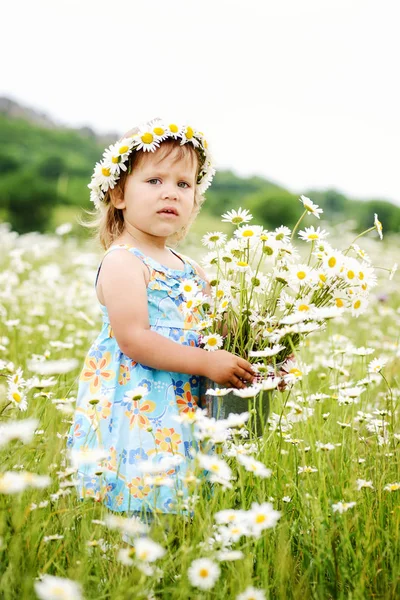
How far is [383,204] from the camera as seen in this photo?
2666 centimetres

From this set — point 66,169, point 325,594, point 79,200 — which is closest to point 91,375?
point 325,594

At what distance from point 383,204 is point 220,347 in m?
25.9

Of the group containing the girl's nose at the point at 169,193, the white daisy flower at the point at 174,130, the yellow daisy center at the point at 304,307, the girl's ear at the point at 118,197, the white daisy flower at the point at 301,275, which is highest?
the white daisy flower at the point at 174,130

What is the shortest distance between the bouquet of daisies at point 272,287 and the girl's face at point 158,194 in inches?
6.9

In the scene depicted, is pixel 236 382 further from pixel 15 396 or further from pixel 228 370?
pixel 15 396

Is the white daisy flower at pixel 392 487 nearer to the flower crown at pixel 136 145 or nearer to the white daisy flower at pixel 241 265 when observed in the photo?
the white daisy flower at pixel 241 265

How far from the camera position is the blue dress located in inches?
80.3

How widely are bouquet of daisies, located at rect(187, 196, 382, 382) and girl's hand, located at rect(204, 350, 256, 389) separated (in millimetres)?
41

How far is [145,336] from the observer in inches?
81.8

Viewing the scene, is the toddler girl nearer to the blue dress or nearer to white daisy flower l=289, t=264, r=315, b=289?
the blue dress

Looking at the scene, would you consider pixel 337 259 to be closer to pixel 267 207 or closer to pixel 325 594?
pixel 325 594

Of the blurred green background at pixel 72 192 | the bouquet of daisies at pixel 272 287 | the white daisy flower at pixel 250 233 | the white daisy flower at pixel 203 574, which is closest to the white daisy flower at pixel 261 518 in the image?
the white daisy flower at pixel 203 574

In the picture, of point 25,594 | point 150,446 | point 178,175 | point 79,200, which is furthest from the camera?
point 79,200

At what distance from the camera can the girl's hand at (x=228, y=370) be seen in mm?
1983
